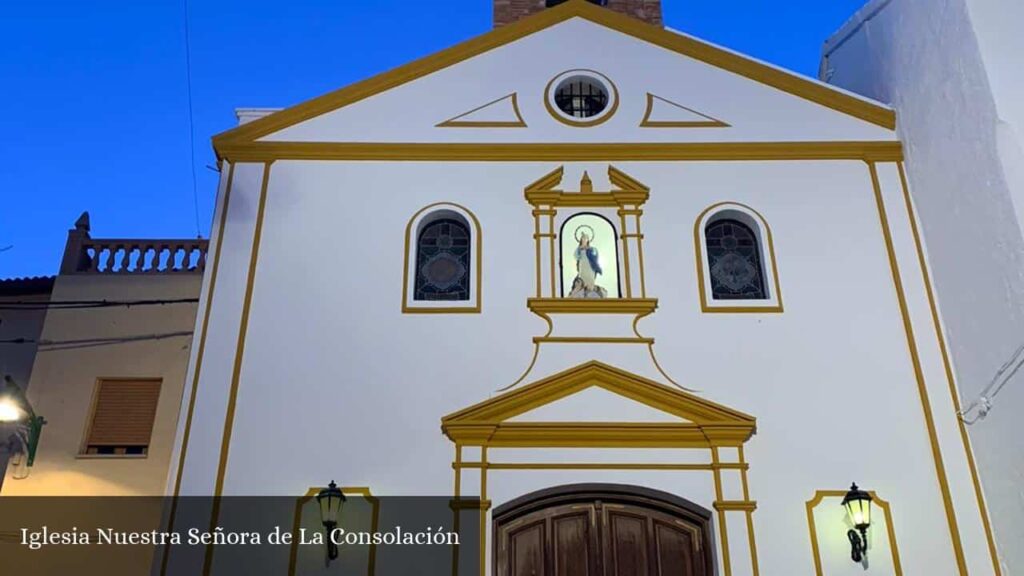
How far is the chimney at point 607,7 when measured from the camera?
45.9 feet

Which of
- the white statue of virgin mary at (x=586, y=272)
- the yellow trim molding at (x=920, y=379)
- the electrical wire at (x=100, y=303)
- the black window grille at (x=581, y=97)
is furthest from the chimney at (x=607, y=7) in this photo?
the electrical wire at (x=100, y=303)

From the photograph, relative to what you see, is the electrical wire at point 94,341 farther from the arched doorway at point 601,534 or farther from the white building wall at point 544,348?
the arched doorway at point 601,534

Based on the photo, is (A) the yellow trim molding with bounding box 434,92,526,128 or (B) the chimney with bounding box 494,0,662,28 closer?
(A) the yellow trim molding with bounding box 434,92,526,128

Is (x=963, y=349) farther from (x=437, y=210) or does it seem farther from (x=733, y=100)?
(x=437, y=210)

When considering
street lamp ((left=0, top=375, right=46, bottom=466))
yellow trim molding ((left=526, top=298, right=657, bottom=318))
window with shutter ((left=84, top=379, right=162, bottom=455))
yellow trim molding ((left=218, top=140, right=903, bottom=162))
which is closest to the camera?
yellow trim molding ((left=526, top=298, right=657, bottom=318))

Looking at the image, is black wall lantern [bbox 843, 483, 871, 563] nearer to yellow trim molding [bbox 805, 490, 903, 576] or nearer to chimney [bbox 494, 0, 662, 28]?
yellow trim molding [bbox 805, 490, 903, 576]

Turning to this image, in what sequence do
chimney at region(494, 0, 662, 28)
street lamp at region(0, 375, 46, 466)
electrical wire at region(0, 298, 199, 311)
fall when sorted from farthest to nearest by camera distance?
chimney at region(494, 0, 662, 28)
electrical wire at region(0, 298, 199, 311)
street lamp at region(0, 375, 46, 466)

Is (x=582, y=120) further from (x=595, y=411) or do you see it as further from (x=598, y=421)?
(x=598, y=421)

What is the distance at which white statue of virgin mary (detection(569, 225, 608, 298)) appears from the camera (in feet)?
30.5

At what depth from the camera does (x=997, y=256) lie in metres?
8.15

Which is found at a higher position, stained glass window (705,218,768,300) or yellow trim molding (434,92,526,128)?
yellow trim molding (434,92,526,128)

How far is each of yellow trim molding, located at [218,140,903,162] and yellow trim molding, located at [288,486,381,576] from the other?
3566 millimetres

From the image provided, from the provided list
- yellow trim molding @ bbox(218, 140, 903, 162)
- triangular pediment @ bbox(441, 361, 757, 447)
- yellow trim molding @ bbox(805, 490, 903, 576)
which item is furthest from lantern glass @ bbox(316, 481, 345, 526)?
yellow trim molding @ bbox(805, 490, 903, 576)

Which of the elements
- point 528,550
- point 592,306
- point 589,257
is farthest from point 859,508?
point 589,257
